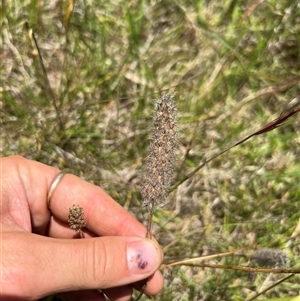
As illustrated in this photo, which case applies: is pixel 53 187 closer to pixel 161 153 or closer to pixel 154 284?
pixel 154 284

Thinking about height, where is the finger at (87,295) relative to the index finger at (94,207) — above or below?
below

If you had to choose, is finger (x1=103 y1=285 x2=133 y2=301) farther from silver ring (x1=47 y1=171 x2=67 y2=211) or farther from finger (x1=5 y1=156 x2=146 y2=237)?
silver ring (x1=47 y1=171 x2=67 y2=211)

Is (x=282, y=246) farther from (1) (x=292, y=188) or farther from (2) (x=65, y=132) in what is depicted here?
(2) (x=65, y=132)

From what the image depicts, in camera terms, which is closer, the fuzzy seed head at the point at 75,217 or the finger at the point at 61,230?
the fuzzy seed head at the point at 75,217

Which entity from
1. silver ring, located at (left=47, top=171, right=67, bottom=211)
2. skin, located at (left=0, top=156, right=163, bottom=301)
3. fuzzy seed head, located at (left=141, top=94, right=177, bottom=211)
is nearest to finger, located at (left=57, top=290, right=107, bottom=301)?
skin, located at (left=0, top=156, right=163, bottom=301)

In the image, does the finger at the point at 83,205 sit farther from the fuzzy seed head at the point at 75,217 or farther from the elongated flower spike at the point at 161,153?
the elongated flower spike at the point at 161,153

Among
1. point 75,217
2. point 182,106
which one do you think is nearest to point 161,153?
point 75,217

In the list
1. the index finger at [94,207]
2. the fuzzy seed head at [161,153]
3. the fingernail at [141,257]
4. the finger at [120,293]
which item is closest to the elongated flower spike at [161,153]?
the fuzzy seed head at [161,153]
